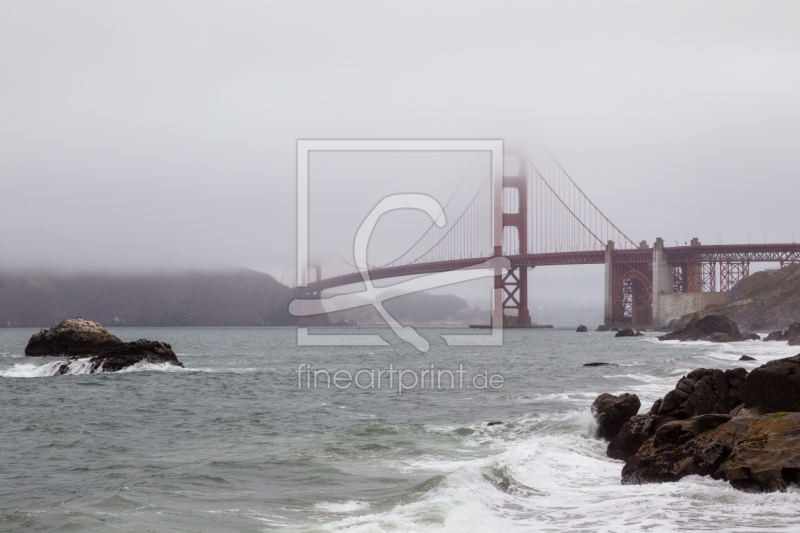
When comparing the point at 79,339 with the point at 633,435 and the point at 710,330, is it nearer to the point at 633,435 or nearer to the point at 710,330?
the point at 633,435

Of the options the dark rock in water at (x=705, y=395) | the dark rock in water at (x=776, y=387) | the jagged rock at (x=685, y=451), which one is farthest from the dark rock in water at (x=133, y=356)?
the dark rock in water at (x=776, y=387)

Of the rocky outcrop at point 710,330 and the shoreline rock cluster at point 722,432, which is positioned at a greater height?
the shoreline rock cluster at point 722,432

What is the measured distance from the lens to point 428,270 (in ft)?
203

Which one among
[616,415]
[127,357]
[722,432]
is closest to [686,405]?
[616,415]

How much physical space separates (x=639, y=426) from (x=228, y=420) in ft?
28.3

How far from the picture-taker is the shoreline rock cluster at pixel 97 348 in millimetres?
25719

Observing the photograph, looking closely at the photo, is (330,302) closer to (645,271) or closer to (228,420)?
(645,271)

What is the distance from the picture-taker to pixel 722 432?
7.62 meters

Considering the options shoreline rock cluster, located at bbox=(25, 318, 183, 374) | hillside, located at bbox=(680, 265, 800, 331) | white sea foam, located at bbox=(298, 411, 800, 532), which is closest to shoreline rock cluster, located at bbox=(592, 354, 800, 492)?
white sea foam, located at bbox=(298, 411, 800, 532)

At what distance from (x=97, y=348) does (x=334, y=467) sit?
852 inches

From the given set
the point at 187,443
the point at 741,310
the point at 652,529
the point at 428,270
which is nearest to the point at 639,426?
the point at 652,529

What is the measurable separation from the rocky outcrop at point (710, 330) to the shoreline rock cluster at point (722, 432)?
4165 centimetres

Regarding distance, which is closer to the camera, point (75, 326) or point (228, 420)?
point (228, 420)

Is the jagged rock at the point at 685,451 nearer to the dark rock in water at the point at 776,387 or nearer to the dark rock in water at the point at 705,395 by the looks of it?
the dark rock in water at the point at 776,387
